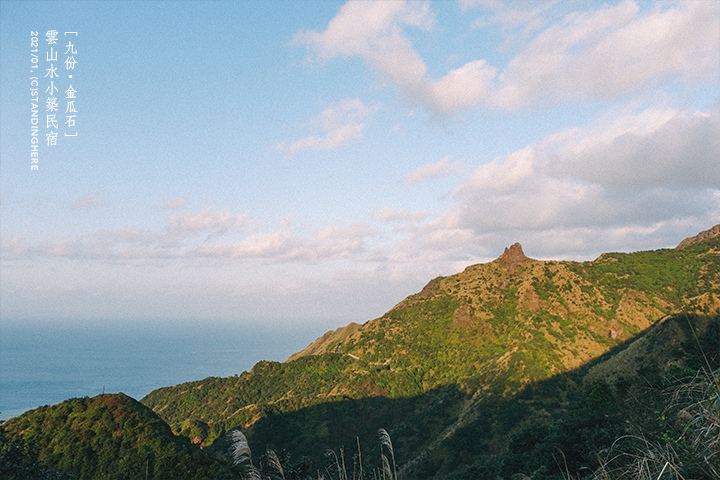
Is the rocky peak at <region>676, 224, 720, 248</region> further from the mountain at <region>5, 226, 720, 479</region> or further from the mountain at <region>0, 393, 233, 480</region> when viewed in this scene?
the mountain at <region>0, 393, 233, 480</region>

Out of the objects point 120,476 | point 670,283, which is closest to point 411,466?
point 120,476

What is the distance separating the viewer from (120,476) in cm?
2841

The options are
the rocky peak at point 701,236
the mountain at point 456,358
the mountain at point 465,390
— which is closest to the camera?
the mountain at point 465,390

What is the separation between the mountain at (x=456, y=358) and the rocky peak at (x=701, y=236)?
39cm

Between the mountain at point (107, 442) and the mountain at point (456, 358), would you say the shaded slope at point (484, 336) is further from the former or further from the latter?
the mountain at point (107, 442)

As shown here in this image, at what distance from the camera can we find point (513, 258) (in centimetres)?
11981

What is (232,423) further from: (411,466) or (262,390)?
(411,466)

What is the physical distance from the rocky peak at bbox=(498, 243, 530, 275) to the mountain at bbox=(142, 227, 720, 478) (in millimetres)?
306

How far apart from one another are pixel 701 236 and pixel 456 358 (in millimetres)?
79377

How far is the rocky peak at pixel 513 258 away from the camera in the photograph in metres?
118

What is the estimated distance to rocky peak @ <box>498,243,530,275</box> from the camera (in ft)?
387

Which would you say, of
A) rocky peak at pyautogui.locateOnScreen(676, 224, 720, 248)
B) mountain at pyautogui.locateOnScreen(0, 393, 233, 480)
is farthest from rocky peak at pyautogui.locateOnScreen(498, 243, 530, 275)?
mountain at pyautogui.locateOnScreen(0, 393, 233, 480)

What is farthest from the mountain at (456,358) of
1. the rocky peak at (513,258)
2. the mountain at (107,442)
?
the mountain at (107,442)

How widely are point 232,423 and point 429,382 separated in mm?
42368
